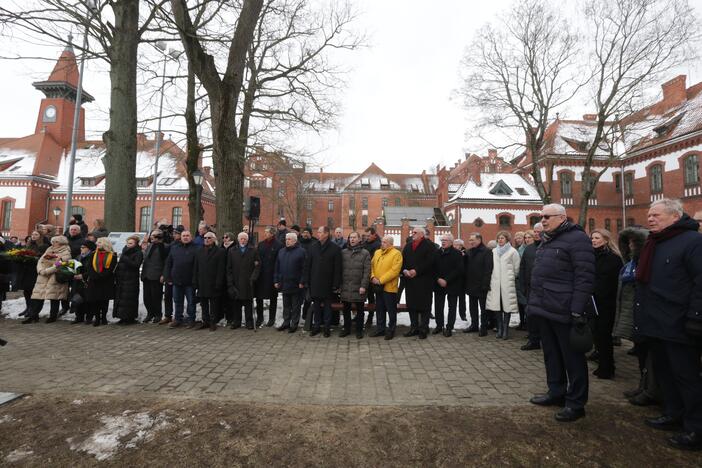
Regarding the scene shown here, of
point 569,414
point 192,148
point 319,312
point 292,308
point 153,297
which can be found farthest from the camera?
point 192,148

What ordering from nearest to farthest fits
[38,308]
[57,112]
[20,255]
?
[38,308], [20,255], [57,112]

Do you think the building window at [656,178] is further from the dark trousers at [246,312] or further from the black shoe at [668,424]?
the dark trousers at [246,312]

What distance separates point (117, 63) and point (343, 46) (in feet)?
23.1

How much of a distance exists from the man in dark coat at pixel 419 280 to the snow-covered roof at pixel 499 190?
3105cm

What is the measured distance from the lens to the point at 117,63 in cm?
1034

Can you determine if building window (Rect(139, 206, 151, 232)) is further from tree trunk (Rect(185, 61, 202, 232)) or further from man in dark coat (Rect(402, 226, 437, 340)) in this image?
man in dark coat (Rect(402, 226, 437, 340))

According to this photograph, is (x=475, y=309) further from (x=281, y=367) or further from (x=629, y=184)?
(x=629, y=184)

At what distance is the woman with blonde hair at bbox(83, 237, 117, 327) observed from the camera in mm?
7660

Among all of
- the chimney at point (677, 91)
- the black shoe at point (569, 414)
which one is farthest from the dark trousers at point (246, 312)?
the chimney at point (677, 91)

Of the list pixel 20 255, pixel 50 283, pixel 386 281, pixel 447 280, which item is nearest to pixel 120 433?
pixel 386 281

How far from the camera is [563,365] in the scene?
392cm

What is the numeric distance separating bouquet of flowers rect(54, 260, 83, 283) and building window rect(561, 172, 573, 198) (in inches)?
1542

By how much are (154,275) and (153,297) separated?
530mm

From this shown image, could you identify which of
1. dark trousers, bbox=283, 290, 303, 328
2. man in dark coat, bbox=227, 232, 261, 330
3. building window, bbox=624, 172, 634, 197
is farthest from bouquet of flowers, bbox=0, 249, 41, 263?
building window, bbox=624, 172, 634, 197
